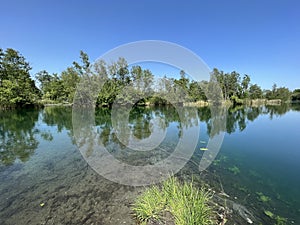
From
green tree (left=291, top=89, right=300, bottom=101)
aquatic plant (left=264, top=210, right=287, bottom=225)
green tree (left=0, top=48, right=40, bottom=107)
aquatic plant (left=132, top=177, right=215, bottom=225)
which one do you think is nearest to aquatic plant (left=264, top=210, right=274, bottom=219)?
aquatic plant (left=264, top=210, right=287, bottom=225)

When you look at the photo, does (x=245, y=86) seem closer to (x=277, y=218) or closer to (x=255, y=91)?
(x=255, y=91)

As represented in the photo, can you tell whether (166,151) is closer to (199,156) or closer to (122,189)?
(199,156)

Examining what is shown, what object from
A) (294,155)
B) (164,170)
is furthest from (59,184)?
(294,155)

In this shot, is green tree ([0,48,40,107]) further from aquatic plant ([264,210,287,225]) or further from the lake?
aquatic plant ([264,210,287,225])

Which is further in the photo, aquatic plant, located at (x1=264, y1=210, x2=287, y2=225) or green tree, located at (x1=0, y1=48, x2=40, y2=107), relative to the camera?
green tree, located at (x1=0, y1=48, x2=40, y2=107)

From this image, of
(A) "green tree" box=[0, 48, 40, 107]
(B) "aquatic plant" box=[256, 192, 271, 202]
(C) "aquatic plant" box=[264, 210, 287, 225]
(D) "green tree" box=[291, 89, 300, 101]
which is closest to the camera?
(C) "aquatic plant" box=[264, 210, 287, 225]

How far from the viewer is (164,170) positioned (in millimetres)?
4789

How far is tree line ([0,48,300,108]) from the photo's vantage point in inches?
434

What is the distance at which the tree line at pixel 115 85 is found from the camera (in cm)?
1101

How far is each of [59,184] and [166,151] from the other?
13.5 feet

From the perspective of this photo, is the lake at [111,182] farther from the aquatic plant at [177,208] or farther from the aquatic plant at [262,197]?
the aquatic plant at [177,208]

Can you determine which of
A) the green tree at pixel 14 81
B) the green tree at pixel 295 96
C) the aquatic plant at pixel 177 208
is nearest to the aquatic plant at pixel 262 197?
the aquatic plant at pixel 177 208

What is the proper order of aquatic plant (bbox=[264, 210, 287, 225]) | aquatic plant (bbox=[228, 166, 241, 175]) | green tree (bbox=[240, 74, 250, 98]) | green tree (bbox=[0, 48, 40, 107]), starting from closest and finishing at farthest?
aquatic plant (bbox=[264, 210, 287, 225]) → aquatic plant (bbox=[228, 166, 241, 175]) → green tree (bbox=[0, 48, 40, 107]) → green tree (bbox=[240, 74, 250, 98])

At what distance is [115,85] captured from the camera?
79.6 ft
